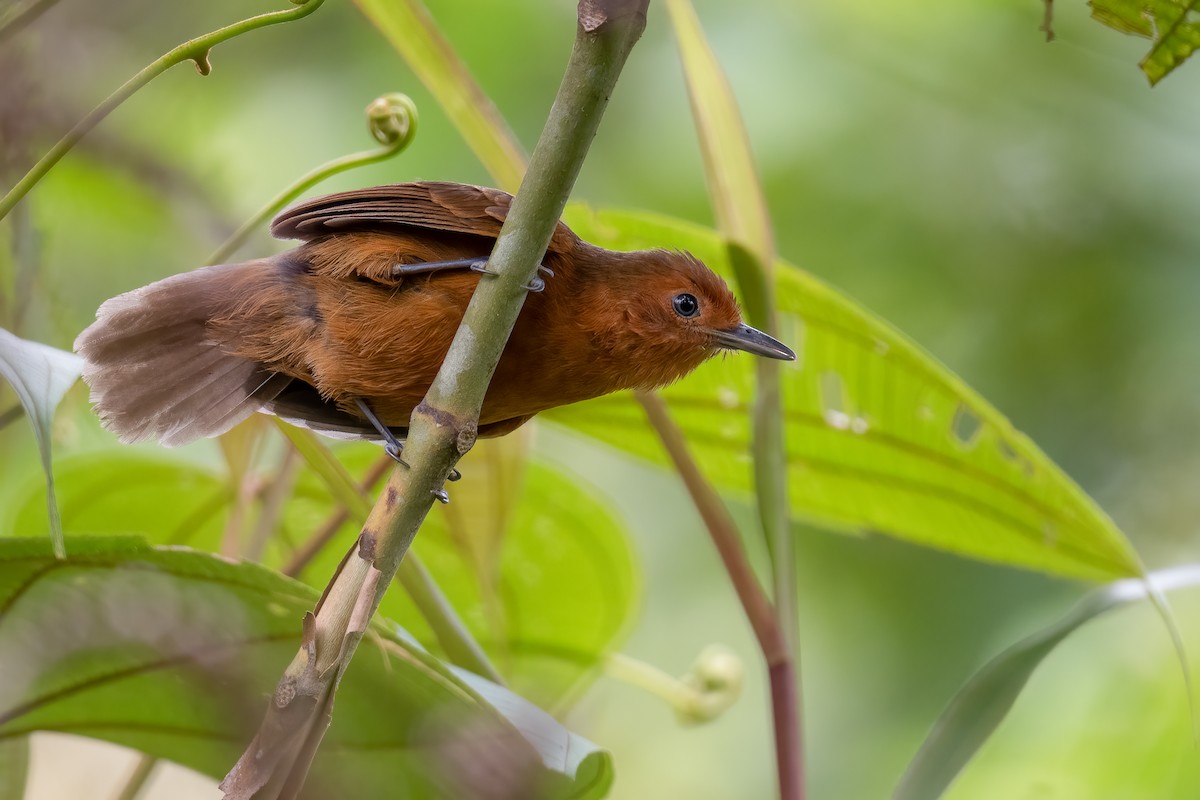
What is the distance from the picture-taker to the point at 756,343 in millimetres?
1479

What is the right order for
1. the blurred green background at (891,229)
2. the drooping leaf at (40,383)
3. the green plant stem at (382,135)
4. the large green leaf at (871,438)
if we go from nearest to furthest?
the drooping leaf at (40,383), the green plant stem at (382,135), the large green leaf at (871,438), the blurred green background at (891,229)

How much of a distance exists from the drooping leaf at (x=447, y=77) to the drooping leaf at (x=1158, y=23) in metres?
0.73

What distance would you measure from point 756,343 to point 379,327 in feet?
1.58

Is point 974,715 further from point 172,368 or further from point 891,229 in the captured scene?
point 891,229

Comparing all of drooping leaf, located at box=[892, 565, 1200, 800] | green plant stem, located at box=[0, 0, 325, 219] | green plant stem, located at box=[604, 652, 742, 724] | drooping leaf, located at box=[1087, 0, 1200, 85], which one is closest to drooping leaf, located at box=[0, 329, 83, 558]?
green plant stem, located at box=[0, 0, 325, 219]

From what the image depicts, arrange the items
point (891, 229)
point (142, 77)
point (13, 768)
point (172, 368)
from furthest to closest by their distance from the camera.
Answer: point (891, 229), point (172, 368), point (13, 768), point (142, 77)

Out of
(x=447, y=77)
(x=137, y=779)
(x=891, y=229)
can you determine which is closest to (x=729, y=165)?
(x=447, y=77)

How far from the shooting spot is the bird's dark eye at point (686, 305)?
153 cm

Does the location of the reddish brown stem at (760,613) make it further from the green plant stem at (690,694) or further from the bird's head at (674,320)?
the green plant stem at (690,694)

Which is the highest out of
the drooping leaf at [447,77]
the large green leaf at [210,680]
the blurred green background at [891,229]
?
the blurred green background at [891,229]

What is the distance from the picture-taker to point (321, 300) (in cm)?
153

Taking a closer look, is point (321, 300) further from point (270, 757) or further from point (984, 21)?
point (984, 21)

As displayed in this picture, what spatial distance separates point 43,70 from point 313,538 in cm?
80

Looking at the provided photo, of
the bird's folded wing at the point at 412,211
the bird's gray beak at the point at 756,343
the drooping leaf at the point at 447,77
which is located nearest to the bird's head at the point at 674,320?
the bird's gray beak at the point at 756,343
